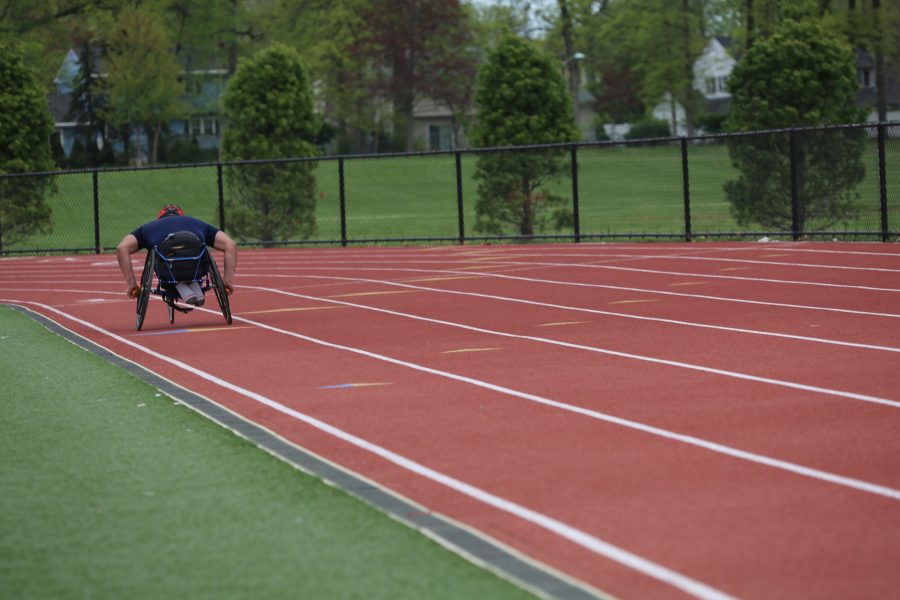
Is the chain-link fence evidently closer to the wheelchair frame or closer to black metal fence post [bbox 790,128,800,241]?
black metal fence post [bbox 790,128,800,241]

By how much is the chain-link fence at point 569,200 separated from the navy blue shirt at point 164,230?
10929 mm

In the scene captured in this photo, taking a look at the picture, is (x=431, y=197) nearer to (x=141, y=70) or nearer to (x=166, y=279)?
(x=141, y=70)

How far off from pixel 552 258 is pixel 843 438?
14907 mm

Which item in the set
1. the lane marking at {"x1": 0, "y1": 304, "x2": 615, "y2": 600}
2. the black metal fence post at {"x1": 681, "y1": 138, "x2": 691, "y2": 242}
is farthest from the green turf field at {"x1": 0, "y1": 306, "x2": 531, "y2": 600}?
the black metal fence post at {"x1": 681, "y1": 138, "x2": 691, "y2": 242}

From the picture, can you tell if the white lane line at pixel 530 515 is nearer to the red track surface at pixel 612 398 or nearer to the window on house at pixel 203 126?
the red track surface at pixel 612 398

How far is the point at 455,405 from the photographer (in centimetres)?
926

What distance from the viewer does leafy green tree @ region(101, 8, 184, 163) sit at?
62.7 metres

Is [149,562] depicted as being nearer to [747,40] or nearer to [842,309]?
[842,309]

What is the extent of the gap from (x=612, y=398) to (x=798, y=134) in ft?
50.2

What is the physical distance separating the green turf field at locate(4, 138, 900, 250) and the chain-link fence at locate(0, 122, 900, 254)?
0.07 meters

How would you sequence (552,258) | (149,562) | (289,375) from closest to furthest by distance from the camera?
(149,562), (289,375), (552,258)

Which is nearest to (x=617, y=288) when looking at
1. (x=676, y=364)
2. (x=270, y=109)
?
(x=676, y=364)

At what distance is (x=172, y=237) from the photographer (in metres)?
14.6

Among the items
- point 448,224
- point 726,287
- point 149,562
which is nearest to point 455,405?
point 149,562
